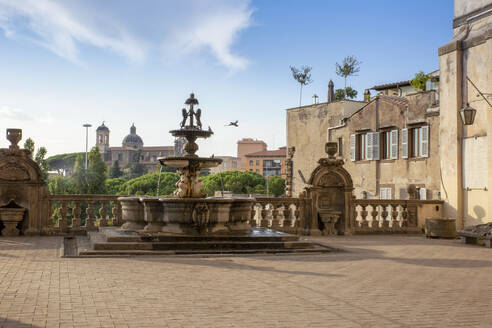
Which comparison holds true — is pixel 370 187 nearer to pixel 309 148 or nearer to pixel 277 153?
pixel 309 148

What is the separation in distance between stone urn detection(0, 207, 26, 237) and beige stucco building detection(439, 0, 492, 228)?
523 inches

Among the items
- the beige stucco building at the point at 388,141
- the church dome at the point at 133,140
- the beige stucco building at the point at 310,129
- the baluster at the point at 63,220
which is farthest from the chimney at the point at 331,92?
the church dome at the point at 133,140

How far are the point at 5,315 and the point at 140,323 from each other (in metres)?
1.37

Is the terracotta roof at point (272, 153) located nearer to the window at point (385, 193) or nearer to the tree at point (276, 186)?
the tree at point (276, 186)

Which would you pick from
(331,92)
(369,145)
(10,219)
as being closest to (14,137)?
(10,219)

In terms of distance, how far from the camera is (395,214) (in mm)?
18031

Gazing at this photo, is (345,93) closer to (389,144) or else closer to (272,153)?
(389,144)

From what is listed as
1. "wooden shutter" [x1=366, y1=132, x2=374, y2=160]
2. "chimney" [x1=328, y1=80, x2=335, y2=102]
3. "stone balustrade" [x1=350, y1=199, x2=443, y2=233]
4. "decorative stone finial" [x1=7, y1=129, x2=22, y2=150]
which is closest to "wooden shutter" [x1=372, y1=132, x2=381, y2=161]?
"wooden shutter" [x1=366, y1=132, x2=374, y2=160]

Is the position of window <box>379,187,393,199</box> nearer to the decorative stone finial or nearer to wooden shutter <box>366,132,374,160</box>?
wooden shutter <box>366,132,374,160</box>

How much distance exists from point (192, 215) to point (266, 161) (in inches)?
4262

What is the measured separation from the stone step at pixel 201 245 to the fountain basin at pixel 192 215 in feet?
2.15

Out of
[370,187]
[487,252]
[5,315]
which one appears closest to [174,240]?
[5,315]

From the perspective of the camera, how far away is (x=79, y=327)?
529 centimetres

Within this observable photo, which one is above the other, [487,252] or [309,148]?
[309,148]
